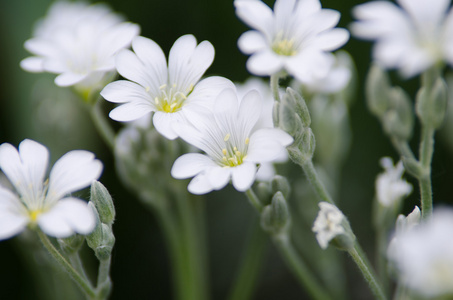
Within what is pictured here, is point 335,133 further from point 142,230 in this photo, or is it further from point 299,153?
point 142,230

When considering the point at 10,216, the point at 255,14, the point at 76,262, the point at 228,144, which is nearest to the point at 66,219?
the point at 10,216

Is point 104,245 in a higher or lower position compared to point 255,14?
lower

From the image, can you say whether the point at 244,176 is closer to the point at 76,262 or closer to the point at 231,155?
the point at 231,155

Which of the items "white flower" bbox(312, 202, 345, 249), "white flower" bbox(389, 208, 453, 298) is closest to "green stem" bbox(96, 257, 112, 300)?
"white flower" bbox(312, 202, 345, 249)

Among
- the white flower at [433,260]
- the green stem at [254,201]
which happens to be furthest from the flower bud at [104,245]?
the white flower at [433,260]

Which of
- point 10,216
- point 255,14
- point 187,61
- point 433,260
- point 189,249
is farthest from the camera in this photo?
point 189,249

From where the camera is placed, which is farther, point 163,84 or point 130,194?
point 130,194

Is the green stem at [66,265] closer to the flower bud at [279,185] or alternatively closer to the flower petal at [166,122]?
the flower petal at [166,122]

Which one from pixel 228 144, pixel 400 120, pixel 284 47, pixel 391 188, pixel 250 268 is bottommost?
pixel 250 268
